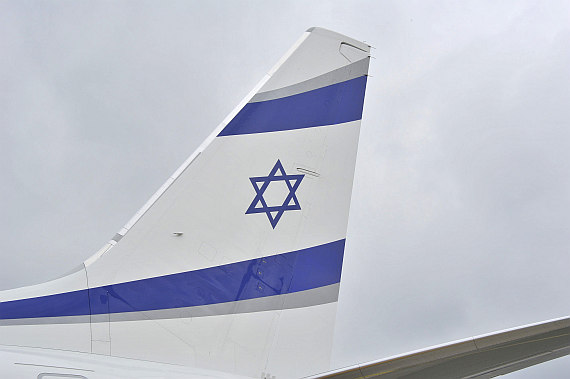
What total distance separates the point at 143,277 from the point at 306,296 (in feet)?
7.17

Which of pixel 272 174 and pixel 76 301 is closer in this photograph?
pixel 76 301


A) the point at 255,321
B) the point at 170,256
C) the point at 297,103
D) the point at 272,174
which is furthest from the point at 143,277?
the point at 297,103

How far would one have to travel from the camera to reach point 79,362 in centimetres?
501

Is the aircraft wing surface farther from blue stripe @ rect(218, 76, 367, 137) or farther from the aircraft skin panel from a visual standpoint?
blue stripe @ rect(218, 76, 367, 137)

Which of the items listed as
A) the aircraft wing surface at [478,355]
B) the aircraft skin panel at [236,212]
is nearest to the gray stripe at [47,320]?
the aircraft skin panel at [236,212]

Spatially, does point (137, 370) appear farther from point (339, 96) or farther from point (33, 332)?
point (339, 96)

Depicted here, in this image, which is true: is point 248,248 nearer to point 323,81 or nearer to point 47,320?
point 47,320

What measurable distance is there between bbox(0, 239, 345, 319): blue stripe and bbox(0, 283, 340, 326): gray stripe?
0.05m

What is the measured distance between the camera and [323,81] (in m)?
7.66

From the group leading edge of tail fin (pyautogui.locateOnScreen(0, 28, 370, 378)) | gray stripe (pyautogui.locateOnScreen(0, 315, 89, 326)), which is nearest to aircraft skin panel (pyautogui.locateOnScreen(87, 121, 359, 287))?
leading edge of tail fin (pyautogui.locateOnScreen(0, 28, 370, 378))

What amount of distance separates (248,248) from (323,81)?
2663 mm

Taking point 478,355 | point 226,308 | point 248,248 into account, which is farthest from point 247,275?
point 478,355

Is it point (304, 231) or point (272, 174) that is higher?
point (272, 174)

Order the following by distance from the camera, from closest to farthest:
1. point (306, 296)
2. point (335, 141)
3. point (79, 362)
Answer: point (79, 362) < point (306, 296) < point (335, 141)
